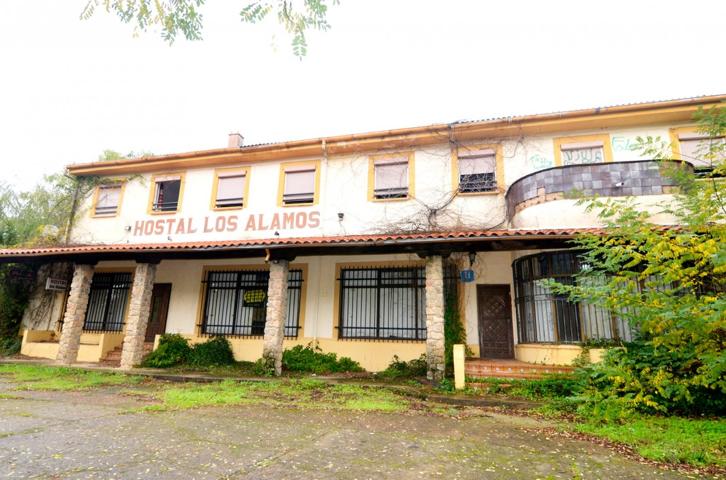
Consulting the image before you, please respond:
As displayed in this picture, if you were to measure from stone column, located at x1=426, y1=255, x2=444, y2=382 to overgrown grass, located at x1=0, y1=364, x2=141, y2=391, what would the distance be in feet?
20.4

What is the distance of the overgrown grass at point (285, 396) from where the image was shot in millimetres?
6223

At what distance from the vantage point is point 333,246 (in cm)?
870

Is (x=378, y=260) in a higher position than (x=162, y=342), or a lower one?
higher

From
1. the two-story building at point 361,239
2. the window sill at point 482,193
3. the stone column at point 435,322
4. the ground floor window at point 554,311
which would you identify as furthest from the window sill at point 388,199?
the ground floor window at point 554,311

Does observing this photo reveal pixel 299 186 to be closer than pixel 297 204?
No

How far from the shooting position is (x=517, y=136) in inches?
410

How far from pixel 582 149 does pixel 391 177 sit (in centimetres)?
491

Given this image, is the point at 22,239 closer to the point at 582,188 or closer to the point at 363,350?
the point at 363,350

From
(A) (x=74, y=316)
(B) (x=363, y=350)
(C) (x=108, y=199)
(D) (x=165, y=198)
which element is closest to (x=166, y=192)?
(D) (x=165, y=198)

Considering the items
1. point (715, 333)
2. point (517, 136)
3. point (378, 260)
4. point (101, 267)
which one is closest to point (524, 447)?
point (715, 333)

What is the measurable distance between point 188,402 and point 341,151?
773 centimetres

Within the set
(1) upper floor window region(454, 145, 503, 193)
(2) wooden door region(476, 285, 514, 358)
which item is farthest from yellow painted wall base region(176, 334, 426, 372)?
(1) upper floor window region(454, 145, 503, 193)

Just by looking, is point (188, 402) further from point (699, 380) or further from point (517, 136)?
point (517, 136)

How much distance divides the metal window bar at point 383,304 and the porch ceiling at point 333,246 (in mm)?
1930
